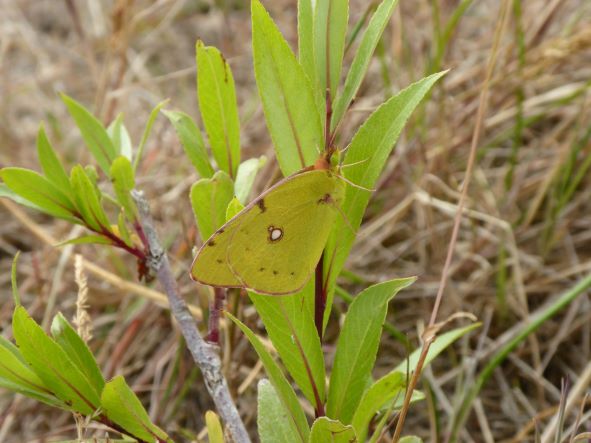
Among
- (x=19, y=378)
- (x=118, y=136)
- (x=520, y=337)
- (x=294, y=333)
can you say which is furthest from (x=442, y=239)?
(x=19, y=378)

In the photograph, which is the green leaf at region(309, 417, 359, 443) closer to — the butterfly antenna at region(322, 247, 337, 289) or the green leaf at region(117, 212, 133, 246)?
the butterfly antenna at region(322, 247, 337, 289)

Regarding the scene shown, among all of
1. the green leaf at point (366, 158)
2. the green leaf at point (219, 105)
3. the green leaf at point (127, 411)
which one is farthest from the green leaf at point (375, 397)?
the green leaf at point (219, 105)

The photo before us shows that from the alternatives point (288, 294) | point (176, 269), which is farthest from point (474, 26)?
point (288, 294)

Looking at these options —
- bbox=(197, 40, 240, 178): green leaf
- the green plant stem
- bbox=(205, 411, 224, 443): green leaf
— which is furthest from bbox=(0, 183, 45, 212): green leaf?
the green plant stem

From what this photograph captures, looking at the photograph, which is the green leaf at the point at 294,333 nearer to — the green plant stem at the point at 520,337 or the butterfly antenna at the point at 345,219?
the butterfly antenna at the point at 345,219

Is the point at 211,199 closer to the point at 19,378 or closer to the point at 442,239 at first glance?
the point at 19,378

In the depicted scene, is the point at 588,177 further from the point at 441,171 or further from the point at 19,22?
the point at 19,22
